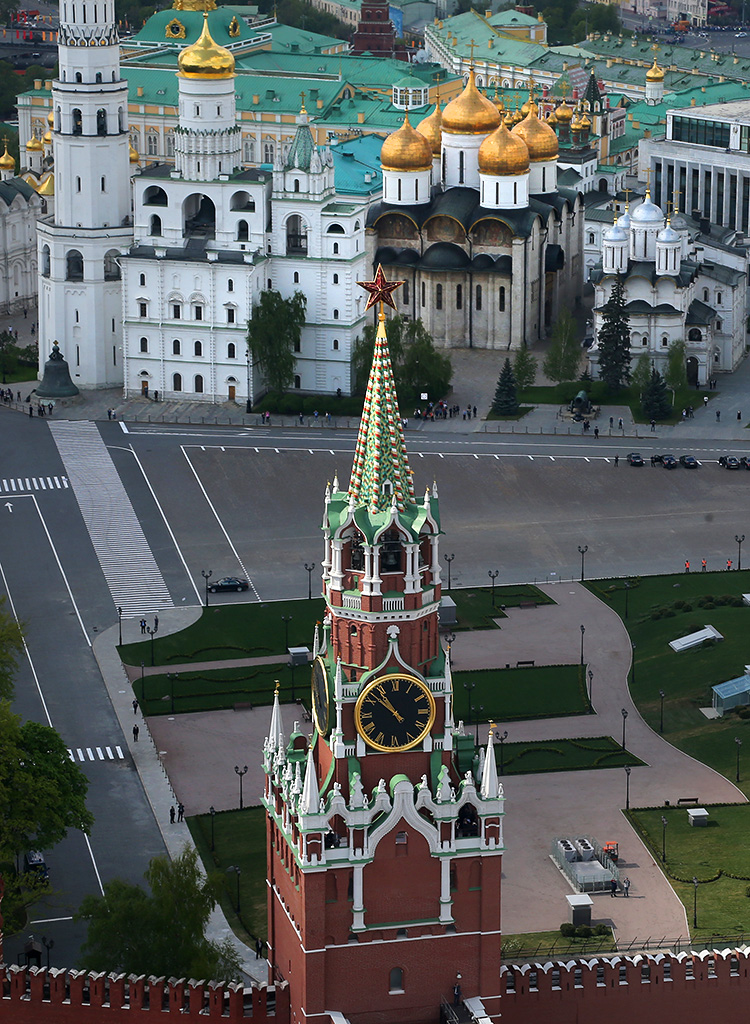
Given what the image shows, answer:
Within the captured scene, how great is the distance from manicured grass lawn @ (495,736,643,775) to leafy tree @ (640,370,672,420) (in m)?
54.3

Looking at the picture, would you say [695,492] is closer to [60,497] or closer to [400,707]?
[60,497]

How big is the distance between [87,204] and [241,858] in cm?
7972

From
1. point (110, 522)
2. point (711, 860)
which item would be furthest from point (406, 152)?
point (711, 860)

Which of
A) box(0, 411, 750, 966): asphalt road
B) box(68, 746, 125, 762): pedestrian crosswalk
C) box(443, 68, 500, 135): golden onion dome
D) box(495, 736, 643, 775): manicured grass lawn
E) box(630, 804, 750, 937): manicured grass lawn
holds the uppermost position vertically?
box(443, 68, 500, 135): golden onion dome

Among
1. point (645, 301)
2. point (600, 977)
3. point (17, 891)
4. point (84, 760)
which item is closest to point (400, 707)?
point (600, 977)

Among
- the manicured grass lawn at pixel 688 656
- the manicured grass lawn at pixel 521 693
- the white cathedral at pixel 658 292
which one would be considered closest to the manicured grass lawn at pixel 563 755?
the manicured grass lawn at pixel 688 656

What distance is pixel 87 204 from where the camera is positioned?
186500mm

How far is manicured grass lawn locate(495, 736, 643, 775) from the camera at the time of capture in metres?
125

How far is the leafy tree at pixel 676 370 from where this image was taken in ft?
603

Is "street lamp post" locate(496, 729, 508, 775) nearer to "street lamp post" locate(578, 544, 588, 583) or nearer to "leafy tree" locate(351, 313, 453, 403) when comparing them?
"street lamp post" locate(578, 544, 588, 583)

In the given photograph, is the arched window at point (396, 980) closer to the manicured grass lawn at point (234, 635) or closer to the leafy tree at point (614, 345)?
the manicured grass lawn at point (234, 635)

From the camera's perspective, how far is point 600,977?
3610 inches

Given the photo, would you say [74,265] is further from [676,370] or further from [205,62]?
[676,370]


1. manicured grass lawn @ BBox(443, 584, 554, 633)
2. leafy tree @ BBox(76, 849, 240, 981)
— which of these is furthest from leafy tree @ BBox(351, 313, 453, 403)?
leafy tree @ BBox(76, 849, 240, 981)
